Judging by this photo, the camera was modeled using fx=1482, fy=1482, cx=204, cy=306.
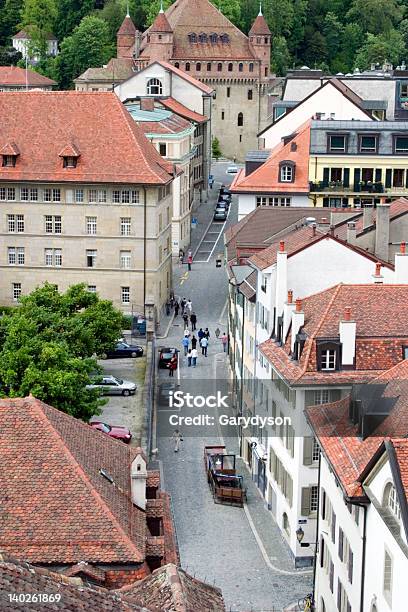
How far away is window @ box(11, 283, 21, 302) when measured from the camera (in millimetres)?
92938

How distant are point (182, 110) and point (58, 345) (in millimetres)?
72466

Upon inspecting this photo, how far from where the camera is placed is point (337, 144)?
306ft

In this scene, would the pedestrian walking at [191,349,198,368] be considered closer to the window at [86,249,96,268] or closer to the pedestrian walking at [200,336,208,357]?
the pedestrian walking at [200,336,208,357]

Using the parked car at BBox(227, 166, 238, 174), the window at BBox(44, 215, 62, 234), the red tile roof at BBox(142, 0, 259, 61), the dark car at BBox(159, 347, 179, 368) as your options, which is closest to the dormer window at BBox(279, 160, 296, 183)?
the window at BBox(44, 215, 62, 234)

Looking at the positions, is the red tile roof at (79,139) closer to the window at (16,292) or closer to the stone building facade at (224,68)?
the window at (16,292)

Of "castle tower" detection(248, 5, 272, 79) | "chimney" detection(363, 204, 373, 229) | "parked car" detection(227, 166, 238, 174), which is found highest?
"castle tower" detection(248, 5, 272, 79)

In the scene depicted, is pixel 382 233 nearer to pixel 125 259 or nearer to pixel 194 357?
pixel 194 357

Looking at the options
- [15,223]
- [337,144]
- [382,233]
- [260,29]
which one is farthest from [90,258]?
[260,29]

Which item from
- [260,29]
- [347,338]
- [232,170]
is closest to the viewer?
[347,338]

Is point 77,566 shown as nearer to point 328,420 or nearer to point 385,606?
point 385,606

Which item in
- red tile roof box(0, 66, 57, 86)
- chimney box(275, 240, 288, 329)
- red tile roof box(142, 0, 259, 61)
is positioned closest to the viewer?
chimney box(275, 240, 288, 329)

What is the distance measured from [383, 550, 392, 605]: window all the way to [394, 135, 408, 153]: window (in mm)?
57489

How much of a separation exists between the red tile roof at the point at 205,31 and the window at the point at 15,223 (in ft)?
265

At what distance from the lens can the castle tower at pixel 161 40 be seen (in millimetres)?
167000
